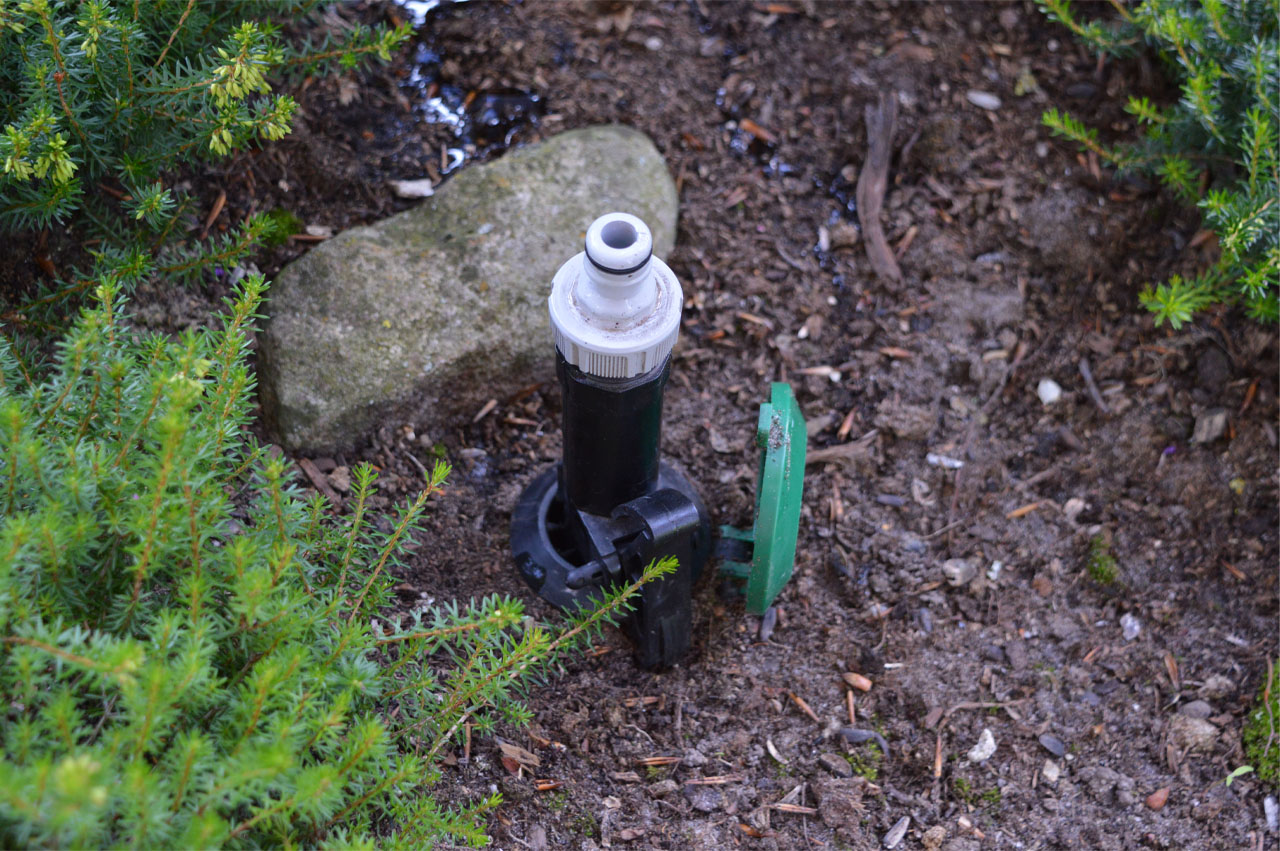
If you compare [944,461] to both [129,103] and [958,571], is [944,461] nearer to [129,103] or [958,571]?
[958,571]

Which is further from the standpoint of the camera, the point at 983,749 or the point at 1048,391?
the point at 1048,391

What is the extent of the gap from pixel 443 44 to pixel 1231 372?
2.87 meters

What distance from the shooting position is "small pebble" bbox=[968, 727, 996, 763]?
2.48 metres

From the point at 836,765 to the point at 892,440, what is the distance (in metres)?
1.02

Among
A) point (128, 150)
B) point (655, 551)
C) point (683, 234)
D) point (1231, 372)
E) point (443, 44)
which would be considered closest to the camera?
point (655, 551)

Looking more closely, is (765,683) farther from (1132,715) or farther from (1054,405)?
(1054,405)

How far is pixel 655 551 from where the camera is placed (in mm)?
2172

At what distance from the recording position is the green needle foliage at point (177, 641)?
1337 mm

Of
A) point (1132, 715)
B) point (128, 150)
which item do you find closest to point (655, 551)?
point (1132, 715)

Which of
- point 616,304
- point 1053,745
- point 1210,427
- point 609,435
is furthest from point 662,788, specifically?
point 1210,427

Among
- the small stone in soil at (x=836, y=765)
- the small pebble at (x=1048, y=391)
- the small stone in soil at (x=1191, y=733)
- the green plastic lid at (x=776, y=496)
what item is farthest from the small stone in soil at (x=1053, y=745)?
the small pebble at (x=1048, y=391)

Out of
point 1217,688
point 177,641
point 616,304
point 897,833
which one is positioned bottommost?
point 897,833

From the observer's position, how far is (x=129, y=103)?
223 centimetres

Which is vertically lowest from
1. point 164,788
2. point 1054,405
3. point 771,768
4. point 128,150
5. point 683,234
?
point 771,768
